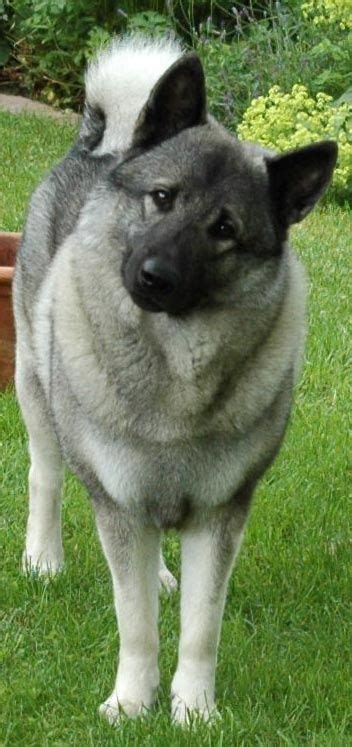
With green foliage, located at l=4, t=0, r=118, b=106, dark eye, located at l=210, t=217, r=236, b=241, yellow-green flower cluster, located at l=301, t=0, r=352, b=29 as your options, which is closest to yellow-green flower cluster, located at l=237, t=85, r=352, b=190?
yellow-green flower cluster, located at l=301, t=0, r=352, b=29

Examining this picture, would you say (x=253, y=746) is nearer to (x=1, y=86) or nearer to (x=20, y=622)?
(x=20, y=622)

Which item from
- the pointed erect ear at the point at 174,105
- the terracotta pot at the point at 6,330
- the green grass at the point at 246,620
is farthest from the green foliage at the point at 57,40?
the pointed erect ear at the point at 174,105

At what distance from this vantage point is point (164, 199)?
302 centimetres

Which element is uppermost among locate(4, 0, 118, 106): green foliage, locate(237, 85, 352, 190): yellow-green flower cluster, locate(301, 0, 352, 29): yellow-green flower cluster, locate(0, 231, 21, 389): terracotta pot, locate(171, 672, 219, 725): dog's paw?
locate(301, 0, 352, 29): yellow-green flower cluster

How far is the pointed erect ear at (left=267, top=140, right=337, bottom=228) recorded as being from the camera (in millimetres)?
3135

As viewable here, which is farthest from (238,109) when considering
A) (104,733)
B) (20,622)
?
(104,733)

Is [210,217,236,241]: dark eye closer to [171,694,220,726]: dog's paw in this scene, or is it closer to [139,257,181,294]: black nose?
[139,257,181,294]: black nose

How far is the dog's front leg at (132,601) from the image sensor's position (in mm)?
3234

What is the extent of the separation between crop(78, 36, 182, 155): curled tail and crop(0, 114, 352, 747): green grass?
1281 millimetres

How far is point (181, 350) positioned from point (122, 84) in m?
0.90

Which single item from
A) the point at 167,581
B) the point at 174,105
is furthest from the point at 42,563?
the point at 174,105

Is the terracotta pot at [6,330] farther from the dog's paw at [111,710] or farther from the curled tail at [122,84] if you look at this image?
the dog's paw at [111,710]

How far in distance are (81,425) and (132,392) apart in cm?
19

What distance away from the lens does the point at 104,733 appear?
3.19 m
